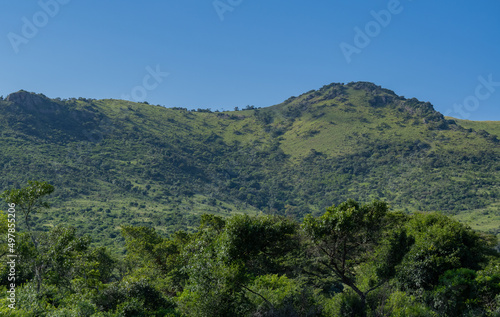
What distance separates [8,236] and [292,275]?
25.8 m

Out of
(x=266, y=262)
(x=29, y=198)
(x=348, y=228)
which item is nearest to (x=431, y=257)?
(x=348, y=228)

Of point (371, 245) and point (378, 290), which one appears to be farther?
point (378, 290)

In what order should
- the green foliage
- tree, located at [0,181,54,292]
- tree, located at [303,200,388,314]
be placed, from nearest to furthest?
tree, located at [303,200,388,314]
the green foliage
tree, located at [0,181,54,292]

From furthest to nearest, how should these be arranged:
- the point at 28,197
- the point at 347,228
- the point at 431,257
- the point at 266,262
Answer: the point at 266,262
the point at 28,197
the point at 431,257
the point at 347,228

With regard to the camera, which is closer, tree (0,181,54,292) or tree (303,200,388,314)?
tree (303,200,388,314)

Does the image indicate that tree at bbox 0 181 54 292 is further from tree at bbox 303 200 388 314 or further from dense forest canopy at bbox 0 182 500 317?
tree at bbox 303 200 388 314

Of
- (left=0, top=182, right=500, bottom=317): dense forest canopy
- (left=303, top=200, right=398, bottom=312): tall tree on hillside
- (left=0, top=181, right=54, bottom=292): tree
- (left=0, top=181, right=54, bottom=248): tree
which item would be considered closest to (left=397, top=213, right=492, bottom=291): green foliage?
(left=0, top=182, right=500, bottom=317): dense forest canopy

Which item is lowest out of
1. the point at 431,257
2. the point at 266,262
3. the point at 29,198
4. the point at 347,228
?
the point at 266,262

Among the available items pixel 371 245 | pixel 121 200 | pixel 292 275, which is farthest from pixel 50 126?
pixel 371 245

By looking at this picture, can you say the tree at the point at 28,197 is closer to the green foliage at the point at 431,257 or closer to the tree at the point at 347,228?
the tree at the point at 347,228

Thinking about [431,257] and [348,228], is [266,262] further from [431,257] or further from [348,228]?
[431,257]

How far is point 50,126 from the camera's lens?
197m

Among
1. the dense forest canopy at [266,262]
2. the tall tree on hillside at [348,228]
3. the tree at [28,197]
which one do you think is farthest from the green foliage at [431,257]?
the tree at [28,197]

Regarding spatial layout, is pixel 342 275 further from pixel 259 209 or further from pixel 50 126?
pixel 50 126
